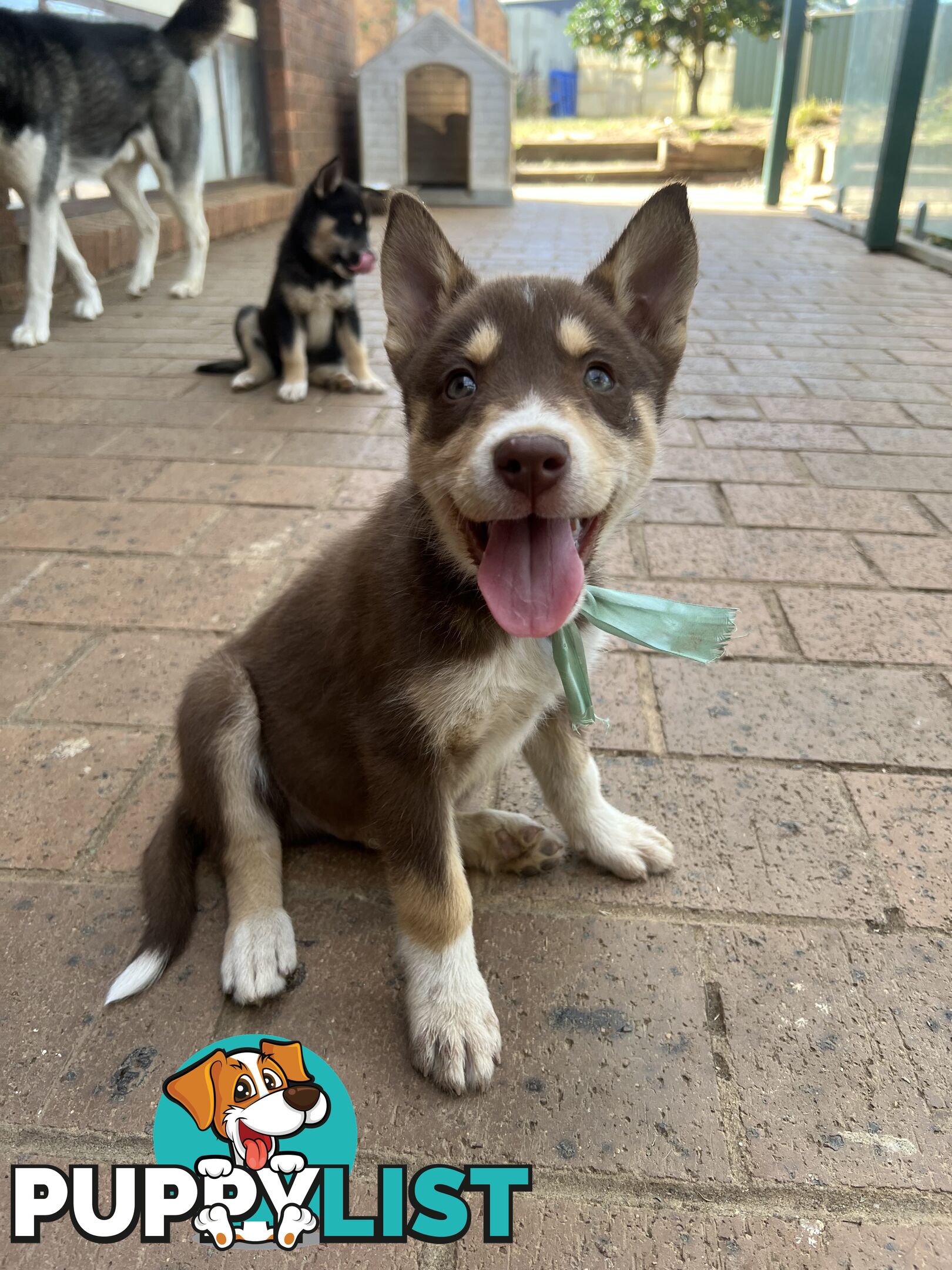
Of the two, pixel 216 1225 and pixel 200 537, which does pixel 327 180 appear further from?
pixel 216 1225

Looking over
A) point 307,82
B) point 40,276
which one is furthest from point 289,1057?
point 307,82

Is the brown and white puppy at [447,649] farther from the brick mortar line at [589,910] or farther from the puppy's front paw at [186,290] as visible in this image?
the puppy's front paw at [186,290]

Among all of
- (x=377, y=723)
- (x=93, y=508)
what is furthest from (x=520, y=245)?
(x=377, y=723)

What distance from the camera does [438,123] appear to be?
18.0 m

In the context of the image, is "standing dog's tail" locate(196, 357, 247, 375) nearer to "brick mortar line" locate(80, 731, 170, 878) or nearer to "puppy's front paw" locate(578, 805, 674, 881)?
"brick mortar line" locate(80, 731, 170, 878)

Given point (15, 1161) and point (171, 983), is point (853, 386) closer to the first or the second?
point (171, 983)

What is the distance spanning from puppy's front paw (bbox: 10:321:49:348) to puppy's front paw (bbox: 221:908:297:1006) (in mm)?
6498

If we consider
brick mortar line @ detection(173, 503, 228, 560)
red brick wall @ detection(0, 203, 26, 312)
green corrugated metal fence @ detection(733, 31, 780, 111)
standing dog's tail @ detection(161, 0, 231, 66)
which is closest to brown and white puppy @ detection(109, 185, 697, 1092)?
brick mortar line @ detection(173, 503, 228, 560)

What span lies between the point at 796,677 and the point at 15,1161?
2.60m

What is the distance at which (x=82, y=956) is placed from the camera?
6.81 ft

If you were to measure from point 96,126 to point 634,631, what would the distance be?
7783 mm

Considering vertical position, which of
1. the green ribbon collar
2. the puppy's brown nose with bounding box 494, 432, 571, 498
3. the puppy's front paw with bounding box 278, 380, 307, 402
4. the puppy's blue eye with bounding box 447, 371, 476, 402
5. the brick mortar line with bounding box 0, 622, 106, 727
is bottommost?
the brick mortar line with bounding box 0, 622, 106, 727

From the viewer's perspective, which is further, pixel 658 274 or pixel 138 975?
pixel 658 274

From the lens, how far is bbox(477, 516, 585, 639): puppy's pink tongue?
6.00 ft
